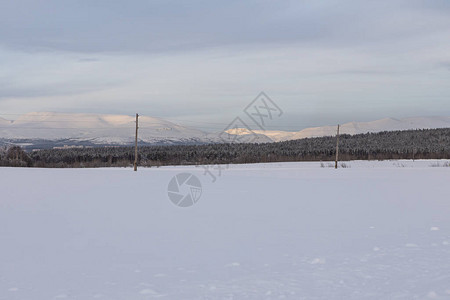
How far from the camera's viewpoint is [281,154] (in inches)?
3150

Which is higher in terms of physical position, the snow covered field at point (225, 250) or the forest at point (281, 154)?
the forest at point (281, 154)

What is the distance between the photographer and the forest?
6091 cm

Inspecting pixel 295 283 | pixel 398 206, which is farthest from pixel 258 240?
pixel 398 206

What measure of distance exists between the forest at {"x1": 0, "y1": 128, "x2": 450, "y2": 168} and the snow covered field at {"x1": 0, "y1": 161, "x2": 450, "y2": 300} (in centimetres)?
4271

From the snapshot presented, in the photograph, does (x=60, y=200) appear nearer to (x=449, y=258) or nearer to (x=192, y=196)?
(x=192, y=196)

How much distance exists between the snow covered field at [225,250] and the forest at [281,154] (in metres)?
42.7

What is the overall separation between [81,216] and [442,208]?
1067 centimetres

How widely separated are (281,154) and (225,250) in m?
71.4

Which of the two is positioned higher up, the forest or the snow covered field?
the forest

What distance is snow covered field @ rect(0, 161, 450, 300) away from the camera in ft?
21.8

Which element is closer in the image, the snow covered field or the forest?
the snow covered field

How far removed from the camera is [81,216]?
1358cm

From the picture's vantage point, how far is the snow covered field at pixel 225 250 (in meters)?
6.64

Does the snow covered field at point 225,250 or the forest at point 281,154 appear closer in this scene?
the snow covered field at point 225,250
